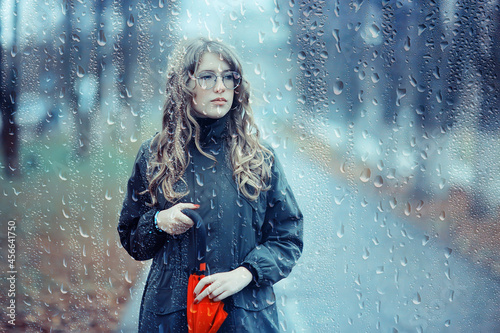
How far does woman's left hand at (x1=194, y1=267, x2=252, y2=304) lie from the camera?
0.88 meters

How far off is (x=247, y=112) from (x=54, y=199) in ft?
2.47

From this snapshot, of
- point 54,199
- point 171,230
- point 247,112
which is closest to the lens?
point 171,230

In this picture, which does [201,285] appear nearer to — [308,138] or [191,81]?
→ [191,81]

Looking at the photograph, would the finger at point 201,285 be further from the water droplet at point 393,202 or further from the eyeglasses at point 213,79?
the water droplet at point 393,202

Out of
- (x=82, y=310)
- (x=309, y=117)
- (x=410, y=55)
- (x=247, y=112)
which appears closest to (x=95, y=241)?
(x=82, y=310)

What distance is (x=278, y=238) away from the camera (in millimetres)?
959

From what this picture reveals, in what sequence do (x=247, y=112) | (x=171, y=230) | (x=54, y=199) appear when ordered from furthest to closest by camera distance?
(x=54, y=199), (x=247, y=112), (x=171, y=230)

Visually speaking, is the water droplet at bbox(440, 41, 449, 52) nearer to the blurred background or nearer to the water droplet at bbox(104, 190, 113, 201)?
the blurred background

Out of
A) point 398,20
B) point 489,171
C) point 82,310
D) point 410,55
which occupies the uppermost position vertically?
point 398,20

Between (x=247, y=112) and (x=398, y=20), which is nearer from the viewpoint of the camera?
(x=247, y=112)

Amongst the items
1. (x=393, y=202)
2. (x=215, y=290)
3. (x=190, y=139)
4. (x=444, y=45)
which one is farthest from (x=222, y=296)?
(x=444, y=45)

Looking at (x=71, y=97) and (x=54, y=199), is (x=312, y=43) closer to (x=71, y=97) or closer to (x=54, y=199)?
(x=71, y=97)

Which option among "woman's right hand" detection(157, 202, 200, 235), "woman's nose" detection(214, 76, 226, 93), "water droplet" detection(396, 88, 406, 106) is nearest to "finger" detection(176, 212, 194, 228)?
"woman's right hand" detection(157, 202, 200, 235)

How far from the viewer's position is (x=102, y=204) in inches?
49.8
